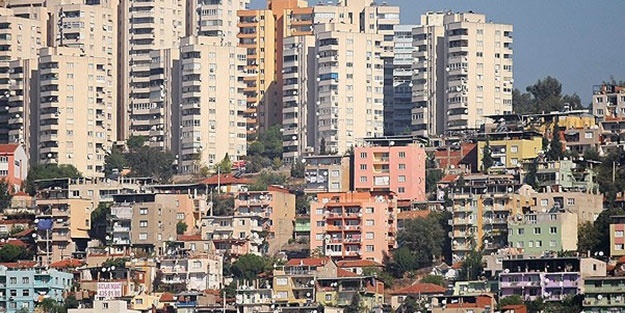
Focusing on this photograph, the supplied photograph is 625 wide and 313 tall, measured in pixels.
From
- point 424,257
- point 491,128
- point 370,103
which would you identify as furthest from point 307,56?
point 424,257

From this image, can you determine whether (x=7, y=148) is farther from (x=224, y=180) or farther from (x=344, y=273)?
(x=344, y=273)

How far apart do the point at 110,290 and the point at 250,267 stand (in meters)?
5.97

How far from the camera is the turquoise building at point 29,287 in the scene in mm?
97688

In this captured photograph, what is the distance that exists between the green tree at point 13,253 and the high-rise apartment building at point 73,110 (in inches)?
544

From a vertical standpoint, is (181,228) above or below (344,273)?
above

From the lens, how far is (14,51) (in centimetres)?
12456

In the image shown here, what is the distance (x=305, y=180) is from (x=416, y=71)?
12.0m

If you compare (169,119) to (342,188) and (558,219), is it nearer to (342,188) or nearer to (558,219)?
(342,188)

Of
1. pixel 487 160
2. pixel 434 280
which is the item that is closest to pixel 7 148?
pixel 487 160

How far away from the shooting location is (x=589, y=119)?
110 metres

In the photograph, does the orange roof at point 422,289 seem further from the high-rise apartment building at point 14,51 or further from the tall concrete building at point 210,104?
the high-rise apartment building at point 14,51

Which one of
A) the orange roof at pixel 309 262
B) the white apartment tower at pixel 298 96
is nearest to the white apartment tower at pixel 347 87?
the white apartment tower at pixel 298 96

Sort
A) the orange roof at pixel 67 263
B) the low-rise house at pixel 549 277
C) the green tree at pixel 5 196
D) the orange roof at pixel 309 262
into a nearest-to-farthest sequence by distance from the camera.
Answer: the low-rise house at pixel 549 277 < the orange roof at pixel 309 262 < the orange roof at pixel 67 263 < the green tree at pixel 5 196

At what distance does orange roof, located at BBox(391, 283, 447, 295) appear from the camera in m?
93.8
